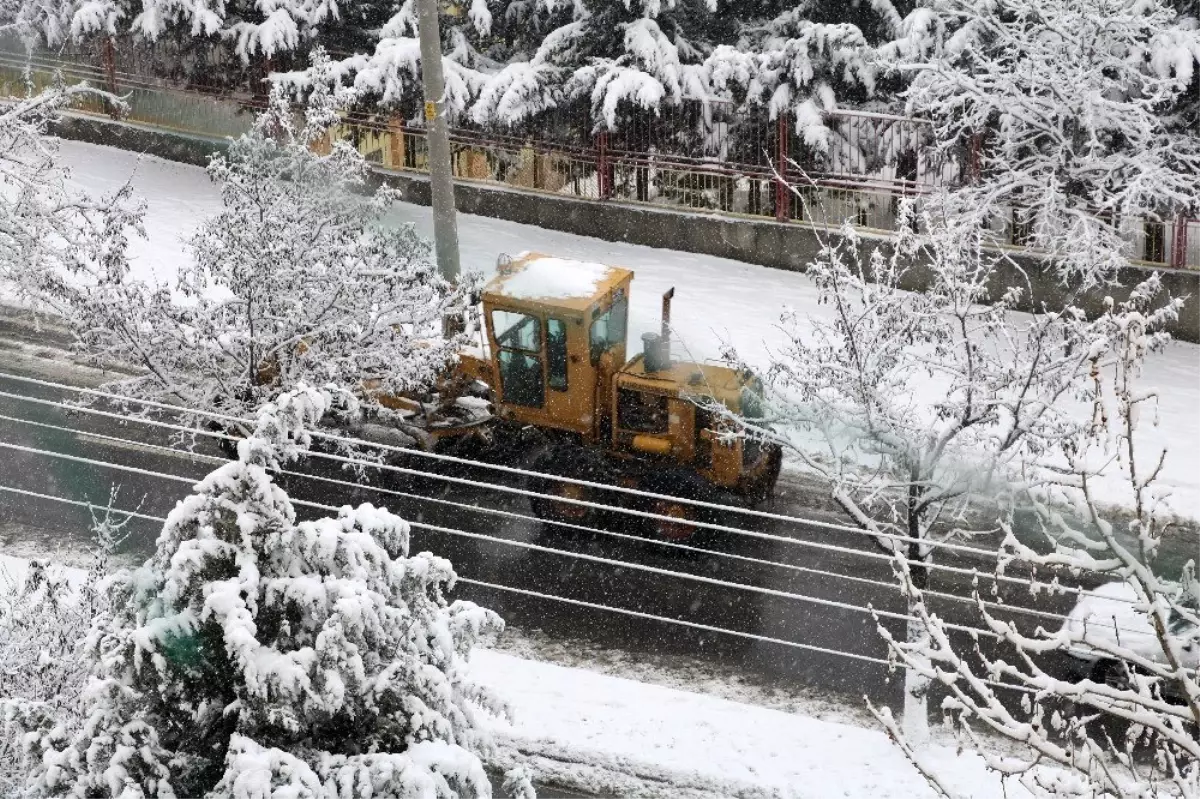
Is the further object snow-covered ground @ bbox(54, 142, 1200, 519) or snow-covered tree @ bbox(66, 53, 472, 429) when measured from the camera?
snow-covered ground @ bbox(54, 142, 1200, 519)

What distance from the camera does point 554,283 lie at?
41.4 ft

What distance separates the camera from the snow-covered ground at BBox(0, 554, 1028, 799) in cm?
911

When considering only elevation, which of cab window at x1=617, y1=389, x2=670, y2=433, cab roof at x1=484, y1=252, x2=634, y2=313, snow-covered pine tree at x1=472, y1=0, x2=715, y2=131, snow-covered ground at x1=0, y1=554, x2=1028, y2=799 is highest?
snow-covered pine tree at x1=472, y1=0, x2=715, y2=131

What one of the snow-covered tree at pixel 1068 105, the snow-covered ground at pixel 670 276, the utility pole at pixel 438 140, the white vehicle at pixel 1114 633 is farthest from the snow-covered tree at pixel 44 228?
the snow-covered tree at pixel 1068 105

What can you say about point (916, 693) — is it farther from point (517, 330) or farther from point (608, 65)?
point (608, 65)

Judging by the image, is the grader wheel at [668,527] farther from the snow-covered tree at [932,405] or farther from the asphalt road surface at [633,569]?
the snow-covered tree at [932,405]

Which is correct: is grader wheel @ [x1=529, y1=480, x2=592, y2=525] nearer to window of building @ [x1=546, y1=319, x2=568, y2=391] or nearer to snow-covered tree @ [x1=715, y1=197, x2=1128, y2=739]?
window of building @ [x1=546, y1=319, x2=568, y2=391]

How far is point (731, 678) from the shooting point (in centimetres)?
1086

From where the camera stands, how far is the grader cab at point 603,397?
12273mm

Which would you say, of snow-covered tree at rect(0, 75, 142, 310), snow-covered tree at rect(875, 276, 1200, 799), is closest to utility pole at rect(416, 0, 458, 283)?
snow-covered tree at rect(0, 75, 142, 310)

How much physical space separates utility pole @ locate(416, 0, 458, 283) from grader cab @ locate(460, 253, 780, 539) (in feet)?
6.10

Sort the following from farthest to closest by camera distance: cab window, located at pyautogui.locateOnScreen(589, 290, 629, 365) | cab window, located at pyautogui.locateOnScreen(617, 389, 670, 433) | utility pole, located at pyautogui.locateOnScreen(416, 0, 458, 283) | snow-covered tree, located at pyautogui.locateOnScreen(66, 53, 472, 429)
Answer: utility pole, located at pyautogui.locateOnScreen(416, 0, 458, 283) → cab window, located at pyautogui.locateOnScreen(589, 290, 629, 365) → cab window, located at pyautogui.locateOnScreen(617, 389, 670, 433) → snow-covered tree, located at pyautogui.locateOnScreen(66, 53, 472, 429)

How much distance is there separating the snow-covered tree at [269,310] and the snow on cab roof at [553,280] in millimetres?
589

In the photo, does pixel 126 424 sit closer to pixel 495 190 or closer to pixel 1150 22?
pixel 495 190
